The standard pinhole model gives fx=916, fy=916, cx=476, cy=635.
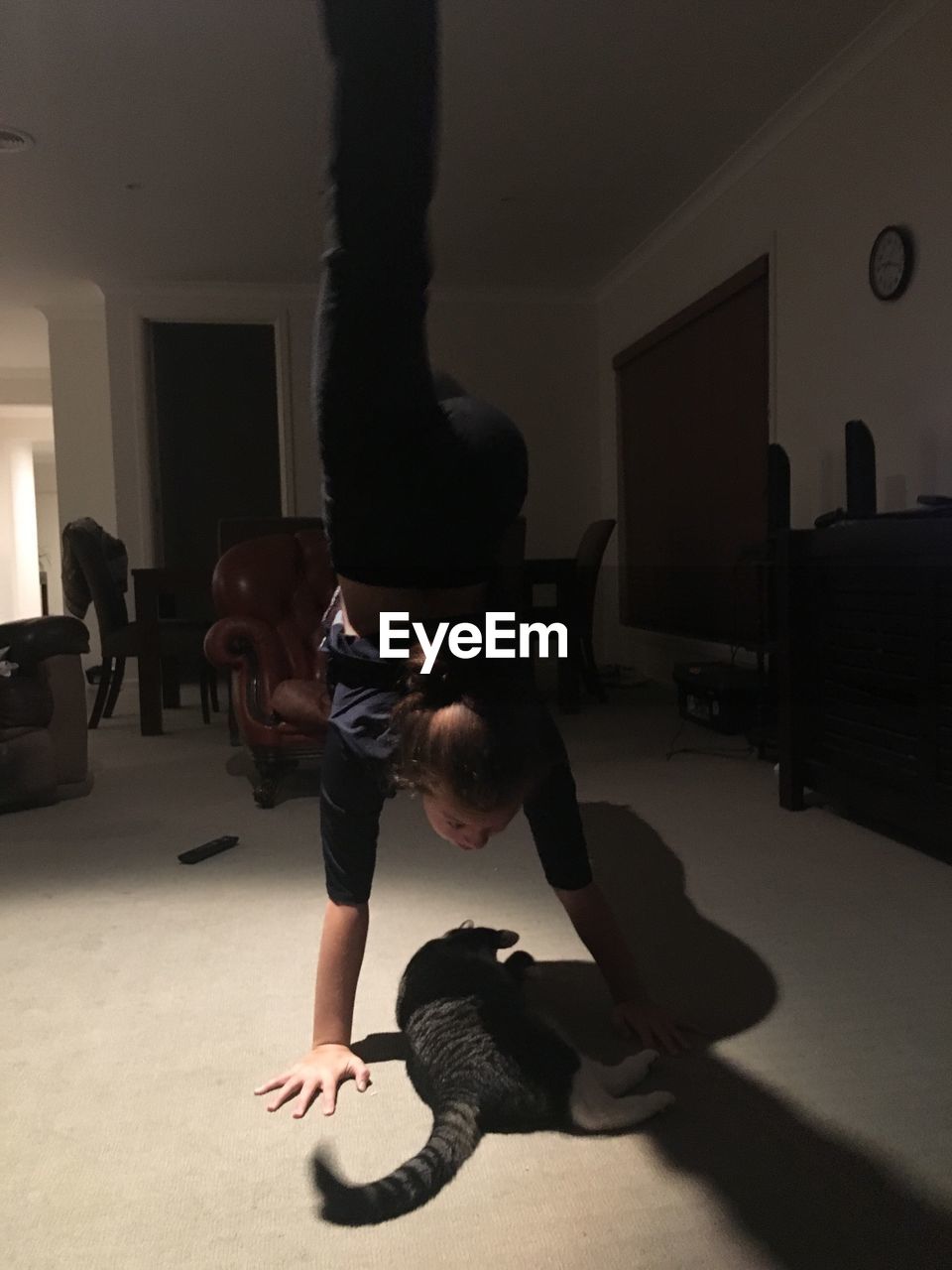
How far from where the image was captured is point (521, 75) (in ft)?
9.77

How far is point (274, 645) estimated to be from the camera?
2631 millimetres

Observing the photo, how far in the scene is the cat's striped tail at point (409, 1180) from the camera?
92 cm

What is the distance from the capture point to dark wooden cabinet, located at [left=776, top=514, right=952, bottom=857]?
6.20 feet

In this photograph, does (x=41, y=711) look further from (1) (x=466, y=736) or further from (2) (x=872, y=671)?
(2) (x=872, y=671)

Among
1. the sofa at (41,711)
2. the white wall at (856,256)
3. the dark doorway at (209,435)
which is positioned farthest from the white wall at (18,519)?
the white wall at (856,256)

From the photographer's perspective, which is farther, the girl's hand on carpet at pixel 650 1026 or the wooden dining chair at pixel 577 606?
the wooden dining chair at pixel 577 606

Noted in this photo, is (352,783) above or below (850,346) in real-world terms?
below

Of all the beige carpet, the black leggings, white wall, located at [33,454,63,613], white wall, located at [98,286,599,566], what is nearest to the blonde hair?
the black leggings

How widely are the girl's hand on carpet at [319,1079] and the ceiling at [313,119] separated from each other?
5.17 feet

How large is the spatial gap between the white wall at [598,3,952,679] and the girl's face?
2.07m

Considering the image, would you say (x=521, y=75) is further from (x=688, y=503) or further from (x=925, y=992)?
(x=925, y=992)

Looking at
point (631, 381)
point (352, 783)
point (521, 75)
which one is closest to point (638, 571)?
point (631, 381)

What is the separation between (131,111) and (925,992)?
3.50m

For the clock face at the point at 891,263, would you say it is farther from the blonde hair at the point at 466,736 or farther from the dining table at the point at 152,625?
the dining table at the point at 152,625
